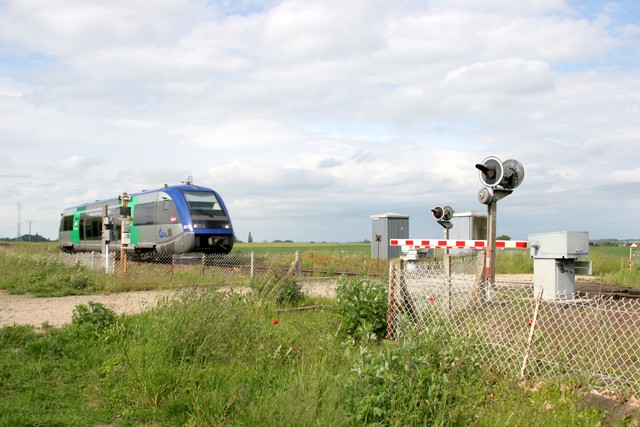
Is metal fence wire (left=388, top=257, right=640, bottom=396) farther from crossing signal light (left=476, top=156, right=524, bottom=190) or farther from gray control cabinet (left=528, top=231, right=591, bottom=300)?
crossing signal light (left=476, top=156, right=524, bottom=190)

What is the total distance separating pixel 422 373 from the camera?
4047 millimetres

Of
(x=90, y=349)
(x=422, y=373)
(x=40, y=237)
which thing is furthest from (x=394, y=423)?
(x=40, y=237)

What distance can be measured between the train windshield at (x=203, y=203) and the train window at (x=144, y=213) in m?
1.91

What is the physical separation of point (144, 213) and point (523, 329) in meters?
19.4

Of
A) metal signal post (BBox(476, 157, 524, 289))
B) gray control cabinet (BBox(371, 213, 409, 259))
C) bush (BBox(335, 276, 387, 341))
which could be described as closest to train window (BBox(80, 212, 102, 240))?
gray control cabinet (BBox(371, 213, 409, 259))

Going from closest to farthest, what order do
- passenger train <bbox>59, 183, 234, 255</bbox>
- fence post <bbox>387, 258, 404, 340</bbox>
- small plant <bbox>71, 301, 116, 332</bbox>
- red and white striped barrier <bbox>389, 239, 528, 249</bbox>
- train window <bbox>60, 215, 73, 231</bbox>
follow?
fence post <bbox>387, 258, 404, 340</bbox>, small plant <bbox>71, 301, 116, 332</bbox>, red and white striped barrier <bbox>389, 239, 528, 249</bbox>, passenger train <bbox>59, 183, 234, 255</bbox>, train window <bbox>60, 215, 73, 231</bbox>

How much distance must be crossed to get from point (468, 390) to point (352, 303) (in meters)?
3.60

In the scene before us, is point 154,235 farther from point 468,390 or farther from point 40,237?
point 40,237

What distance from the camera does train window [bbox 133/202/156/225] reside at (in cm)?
2326

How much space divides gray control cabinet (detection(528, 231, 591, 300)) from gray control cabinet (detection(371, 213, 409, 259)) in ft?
64.7

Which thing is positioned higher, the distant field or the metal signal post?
the metal signal post

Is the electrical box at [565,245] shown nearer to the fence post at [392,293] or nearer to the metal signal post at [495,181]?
the metal signal post at [495,181]

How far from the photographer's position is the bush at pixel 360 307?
7.62 m

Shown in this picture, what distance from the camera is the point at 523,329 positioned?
6.95 metres
